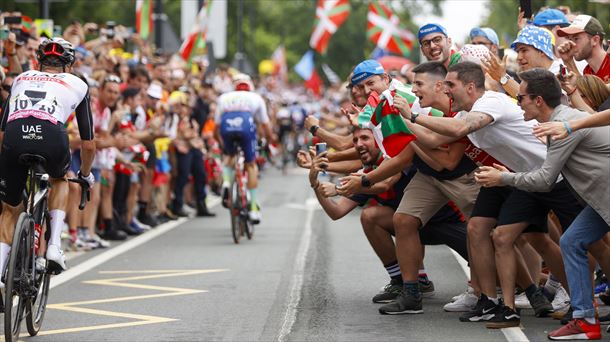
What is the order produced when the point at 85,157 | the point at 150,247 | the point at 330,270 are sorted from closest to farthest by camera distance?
the point at 85,157, the point at 330,270, the point at 150,247

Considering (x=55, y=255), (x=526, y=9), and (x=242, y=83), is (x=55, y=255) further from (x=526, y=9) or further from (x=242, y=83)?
(x=242, y=83)

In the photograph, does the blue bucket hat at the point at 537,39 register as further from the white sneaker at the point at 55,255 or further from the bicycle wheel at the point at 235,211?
the bicycle wheel at the point at 235,211

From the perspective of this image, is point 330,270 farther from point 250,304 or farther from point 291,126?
point 291,126

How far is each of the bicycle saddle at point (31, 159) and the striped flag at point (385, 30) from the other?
75.6ft

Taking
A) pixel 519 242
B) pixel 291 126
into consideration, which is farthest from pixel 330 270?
pixel 291 126

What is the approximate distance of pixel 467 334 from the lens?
31.0ft

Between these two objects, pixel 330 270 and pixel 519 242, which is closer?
pixel 519 242

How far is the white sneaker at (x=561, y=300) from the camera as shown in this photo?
1033 centimetres

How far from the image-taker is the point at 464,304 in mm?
10633

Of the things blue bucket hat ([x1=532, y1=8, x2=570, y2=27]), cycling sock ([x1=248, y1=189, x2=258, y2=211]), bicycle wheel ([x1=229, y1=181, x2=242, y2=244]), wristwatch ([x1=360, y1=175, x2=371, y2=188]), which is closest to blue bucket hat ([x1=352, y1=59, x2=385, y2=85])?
wristwatch ([x1=360, y1=175, x2=371, y2=188])

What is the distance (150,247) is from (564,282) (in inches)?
294

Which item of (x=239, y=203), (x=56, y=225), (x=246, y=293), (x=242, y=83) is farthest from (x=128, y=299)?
(x=242, y=83)

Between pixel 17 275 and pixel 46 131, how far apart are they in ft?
3.36

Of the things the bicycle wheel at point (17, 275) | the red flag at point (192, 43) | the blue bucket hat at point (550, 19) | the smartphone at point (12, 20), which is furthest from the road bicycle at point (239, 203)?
the red flag at point (192, 43)
